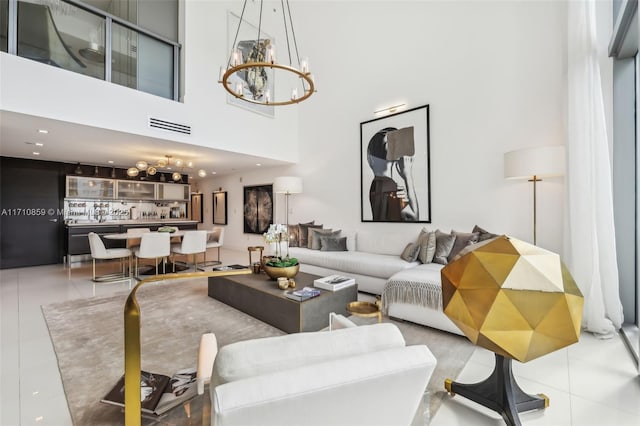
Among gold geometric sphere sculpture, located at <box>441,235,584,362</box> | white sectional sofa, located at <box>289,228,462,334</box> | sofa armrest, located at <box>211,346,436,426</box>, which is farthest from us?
white sectional sofa, located at <box>289,228,462,334</box>

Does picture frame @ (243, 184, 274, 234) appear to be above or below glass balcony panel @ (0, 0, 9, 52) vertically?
below

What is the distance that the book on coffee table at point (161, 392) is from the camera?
1.49 m

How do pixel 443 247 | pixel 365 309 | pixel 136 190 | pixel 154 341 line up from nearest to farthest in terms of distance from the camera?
1. pixel 365 309
2. pixel 154 341
3. pixel 443 247
4. pixel 136 190

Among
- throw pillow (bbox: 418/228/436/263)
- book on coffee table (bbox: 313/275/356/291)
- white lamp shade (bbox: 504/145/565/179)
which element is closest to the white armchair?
book on coffee table (bbox: 313/275/356/291)

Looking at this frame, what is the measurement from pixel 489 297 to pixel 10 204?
8.78 m

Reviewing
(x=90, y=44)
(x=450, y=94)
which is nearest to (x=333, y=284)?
(x=450, y=94)

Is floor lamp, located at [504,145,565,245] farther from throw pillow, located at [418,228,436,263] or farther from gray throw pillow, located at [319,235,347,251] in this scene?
gray throw pillow, located at [319,235,347,251]

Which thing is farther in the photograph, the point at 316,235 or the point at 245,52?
the point at 245,52

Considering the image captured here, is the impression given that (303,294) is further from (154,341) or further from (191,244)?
(191,244)

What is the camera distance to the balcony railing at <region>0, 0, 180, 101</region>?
3670mm

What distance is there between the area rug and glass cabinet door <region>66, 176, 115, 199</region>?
4.52m

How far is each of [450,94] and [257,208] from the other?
5.40 m

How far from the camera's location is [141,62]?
4695mm

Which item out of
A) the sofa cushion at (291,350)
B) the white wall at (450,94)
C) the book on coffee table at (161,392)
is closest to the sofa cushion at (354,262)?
the white wall at (450,94)
